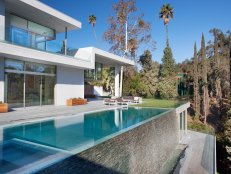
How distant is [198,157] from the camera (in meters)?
14.0

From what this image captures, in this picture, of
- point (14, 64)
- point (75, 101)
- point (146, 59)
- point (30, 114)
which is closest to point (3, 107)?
point (30, 114)

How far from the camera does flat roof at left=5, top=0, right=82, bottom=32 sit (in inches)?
570

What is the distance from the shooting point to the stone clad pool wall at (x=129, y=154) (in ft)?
17.5

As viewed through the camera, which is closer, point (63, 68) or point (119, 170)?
point (119, 170)

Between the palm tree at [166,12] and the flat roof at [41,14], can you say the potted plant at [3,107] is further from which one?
the palm tree at [166,12]

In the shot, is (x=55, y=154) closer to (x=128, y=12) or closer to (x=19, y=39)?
(x=19, y=39)

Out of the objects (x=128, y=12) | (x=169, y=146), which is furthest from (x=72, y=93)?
(x=128, y=12)

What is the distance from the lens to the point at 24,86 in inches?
593

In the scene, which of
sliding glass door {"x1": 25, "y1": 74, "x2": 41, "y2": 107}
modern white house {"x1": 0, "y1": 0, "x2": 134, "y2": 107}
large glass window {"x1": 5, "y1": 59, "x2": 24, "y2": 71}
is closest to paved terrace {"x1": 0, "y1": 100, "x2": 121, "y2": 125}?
sliding glass door {"x1": 25, "y1": 74, "x2": 41, "y2": 107}

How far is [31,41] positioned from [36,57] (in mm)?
1229

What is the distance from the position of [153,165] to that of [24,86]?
1064 cm

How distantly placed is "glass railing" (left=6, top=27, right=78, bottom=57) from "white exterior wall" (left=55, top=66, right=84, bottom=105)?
78.1 inches

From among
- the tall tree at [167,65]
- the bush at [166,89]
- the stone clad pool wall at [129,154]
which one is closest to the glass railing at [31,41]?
the stone clad pool wall at [129,154]

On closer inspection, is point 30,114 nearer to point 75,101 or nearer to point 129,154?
point 75,101
